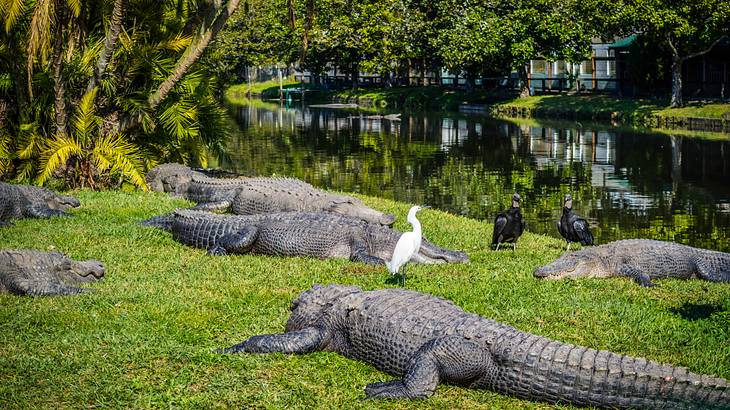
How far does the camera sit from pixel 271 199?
47.2 feet

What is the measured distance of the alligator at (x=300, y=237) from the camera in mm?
10891

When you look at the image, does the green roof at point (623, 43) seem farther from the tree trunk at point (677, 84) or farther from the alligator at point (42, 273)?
the alligator at point (42, 273)

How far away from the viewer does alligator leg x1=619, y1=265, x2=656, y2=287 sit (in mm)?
9539

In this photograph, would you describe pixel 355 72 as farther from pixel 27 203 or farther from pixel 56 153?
pixel 27 203

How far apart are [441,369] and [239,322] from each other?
2189 millimetres

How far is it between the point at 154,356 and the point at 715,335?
4237 mm

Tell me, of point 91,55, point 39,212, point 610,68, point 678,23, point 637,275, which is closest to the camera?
point 637,275

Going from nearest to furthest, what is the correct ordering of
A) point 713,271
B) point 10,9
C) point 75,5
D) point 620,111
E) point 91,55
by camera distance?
point 713,271, point 10,9, point 75,5, point 91,55, point 620,111

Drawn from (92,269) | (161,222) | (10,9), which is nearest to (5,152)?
(10,9)

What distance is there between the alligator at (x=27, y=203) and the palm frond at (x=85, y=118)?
2558 millimetres

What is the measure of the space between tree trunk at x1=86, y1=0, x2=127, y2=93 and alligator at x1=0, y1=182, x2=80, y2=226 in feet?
10.1

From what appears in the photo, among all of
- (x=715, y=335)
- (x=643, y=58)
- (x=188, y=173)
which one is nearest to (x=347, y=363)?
(x=715, y=335)

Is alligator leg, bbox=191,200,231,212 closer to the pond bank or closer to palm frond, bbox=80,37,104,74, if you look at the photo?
palm frond, bbox=80,37,104,74

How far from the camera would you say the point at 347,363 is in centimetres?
681
